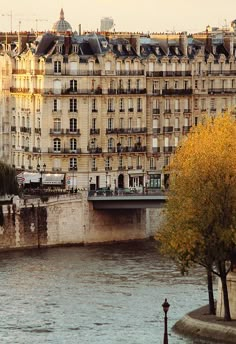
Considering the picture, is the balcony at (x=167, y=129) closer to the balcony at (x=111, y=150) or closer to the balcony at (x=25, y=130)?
the balcony at (x=111, y=150)

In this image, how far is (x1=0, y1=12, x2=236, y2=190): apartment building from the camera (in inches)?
4889

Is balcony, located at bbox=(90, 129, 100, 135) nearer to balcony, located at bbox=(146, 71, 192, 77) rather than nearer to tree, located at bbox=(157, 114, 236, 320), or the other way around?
balcony, located at bbox=(146, 71, 192, 77)

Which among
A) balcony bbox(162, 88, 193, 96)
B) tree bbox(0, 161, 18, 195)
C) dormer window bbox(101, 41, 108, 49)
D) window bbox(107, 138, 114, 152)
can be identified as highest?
dormer window bbox(101, 41, 108, 49)

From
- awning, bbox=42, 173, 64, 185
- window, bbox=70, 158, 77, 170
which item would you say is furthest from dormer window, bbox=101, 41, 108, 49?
awning, bbox=42, 173, 64, 185

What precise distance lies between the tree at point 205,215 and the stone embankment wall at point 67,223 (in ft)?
84.7

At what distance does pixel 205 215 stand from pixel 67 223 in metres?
31.5

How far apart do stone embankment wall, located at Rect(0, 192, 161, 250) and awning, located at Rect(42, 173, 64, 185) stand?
693cm

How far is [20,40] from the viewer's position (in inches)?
5094

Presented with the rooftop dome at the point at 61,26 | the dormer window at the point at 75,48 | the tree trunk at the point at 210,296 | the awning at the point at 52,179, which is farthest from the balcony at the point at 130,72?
the tree trunk at the point at 210,296

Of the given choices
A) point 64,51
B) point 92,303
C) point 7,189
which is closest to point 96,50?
point 64,51

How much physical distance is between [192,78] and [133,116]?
5356 millimetres

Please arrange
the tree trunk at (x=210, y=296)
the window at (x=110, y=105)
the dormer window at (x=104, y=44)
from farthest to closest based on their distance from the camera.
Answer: the dormer window at (x=104, y=44)
the window at (x=110, y=105)
the tree trunk at (x=210, y=296)

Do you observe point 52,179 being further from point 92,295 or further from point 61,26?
point 92,295

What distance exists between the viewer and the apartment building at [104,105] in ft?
407
